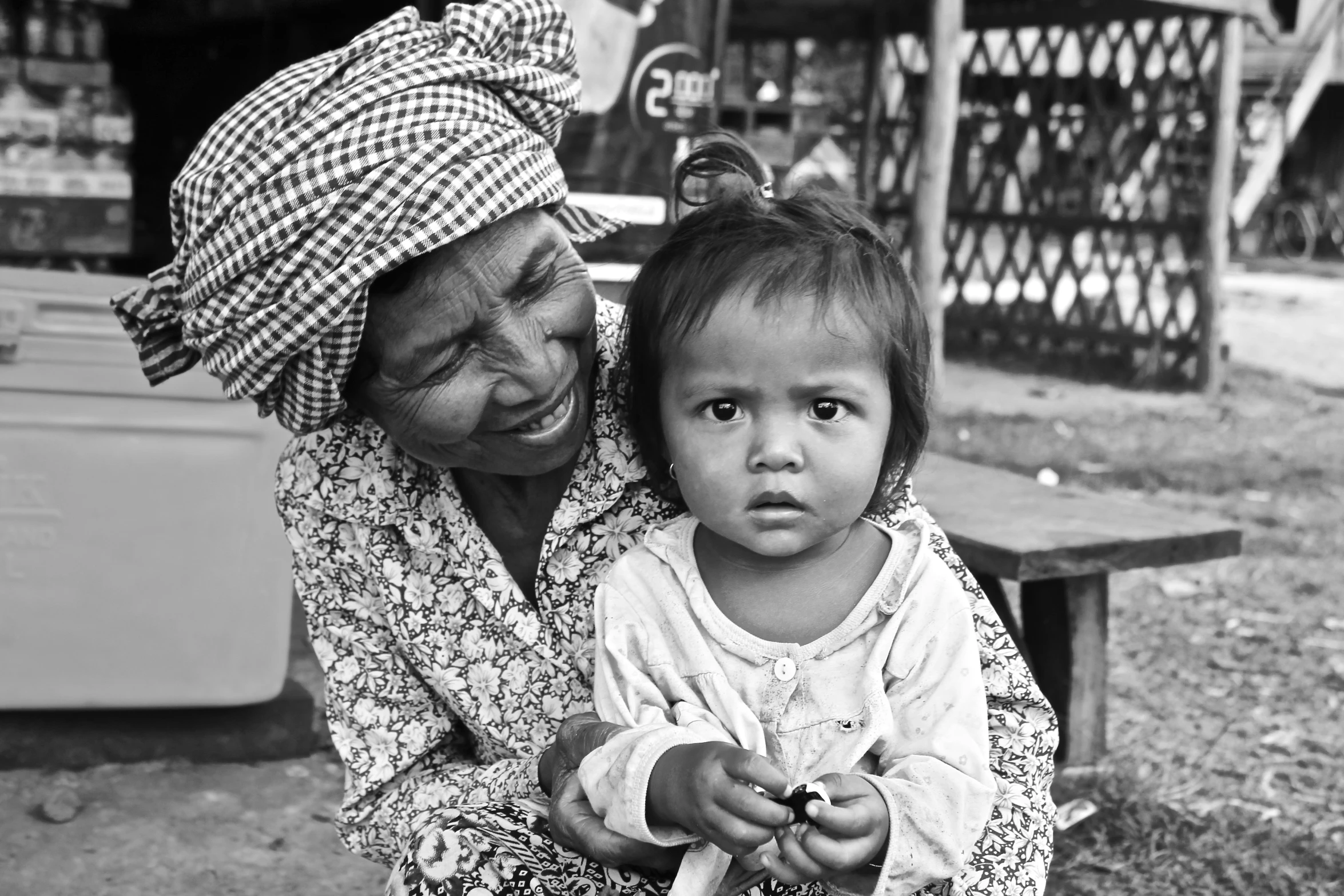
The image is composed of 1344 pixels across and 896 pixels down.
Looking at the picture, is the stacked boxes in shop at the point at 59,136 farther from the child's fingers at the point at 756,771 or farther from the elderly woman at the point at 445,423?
the child's fingers at the point at 756,771

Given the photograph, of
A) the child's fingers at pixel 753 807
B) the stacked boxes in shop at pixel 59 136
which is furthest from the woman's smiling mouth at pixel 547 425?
the stacked boxes in shop at pixel 59 136

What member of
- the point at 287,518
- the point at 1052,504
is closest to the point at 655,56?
the point at 1052,504

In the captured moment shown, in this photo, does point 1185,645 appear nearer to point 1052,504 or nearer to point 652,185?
point 1052,504

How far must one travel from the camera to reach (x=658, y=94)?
4969 mm

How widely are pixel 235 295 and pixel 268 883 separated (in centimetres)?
159

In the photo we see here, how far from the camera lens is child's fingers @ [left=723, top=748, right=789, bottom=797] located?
4.80 ft

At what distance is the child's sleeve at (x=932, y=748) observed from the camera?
153cm

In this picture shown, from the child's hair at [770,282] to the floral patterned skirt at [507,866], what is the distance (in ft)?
1.59

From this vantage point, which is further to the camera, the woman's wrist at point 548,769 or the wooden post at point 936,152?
the wooden post at point 936,152

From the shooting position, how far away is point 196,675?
3236 mm

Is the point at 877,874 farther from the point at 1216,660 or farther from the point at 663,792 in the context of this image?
the point at 1216,660

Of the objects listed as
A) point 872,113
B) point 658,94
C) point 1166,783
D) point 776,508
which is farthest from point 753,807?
point 872,113

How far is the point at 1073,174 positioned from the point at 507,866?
870cm

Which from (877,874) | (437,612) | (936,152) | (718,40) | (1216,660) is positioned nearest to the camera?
(877,874)
